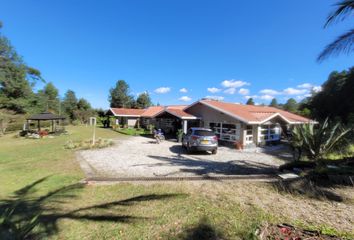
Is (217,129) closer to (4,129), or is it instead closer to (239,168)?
(239,168)

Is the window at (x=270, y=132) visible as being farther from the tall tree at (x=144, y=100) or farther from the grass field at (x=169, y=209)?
the tall tree at (x=144, y=100)

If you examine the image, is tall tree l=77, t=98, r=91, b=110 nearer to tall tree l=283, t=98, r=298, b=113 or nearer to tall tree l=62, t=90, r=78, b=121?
tall tree l=62, t=90, r=78, b=121

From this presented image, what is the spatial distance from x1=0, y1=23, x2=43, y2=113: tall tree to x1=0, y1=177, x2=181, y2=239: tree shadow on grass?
37.5 meters

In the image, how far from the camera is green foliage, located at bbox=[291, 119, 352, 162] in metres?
9.21

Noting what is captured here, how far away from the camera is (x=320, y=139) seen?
923 centimetres

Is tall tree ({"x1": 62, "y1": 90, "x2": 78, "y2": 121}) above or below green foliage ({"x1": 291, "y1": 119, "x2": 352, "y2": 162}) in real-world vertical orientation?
above

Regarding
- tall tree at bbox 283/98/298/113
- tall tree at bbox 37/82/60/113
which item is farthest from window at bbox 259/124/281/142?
tall tree at bbox 37/82/60/113

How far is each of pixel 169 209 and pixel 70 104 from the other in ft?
187

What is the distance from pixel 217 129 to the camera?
19.8 m

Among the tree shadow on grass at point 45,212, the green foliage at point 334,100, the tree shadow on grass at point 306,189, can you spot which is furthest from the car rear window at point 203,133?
the green foliage at point 334,100

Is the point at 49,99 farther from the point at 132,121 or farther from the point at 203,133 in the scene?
the point at 203,133

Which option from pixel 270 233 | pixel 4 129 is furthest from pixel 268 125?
pixel 4 129

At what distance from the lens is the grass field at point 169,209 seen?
390cm

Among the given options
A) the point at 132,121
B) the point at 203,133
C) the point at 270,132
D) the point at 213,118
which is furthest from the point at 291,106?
the point at 203,133
